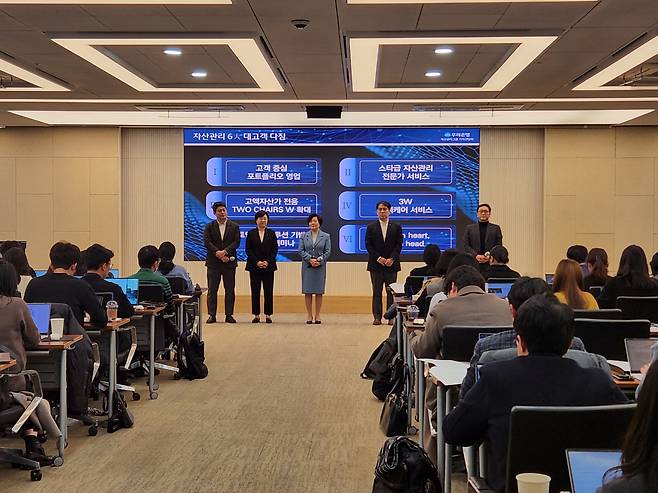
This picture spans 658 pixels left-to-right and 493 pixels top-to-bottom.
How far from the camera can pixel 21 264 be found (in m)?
7.88

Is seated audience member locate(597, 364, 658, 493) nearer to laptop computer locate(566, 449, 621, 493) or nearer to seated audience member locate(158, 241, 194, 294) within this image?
laptop computer locate(566, 449, 621, 493)

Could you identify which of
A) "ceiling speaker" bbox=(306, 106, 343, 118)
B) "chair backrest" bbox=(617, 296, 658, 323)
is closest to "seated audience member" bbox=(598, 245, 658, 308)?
"chair backrest" bbox=(617, 296, 658, 323)

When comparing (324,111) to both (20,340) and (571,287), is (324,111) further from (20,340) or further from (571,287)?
(20,340)

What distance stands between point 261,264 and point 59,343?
7.72m

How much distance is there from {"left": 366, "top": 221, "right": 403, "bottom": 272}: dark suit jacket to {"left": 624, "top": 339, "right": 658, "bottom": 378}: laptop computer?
28.0ft

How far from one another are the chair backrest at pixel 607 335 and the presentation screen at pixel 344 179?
30.5 feet

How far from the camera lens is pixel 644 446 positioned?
1590mm

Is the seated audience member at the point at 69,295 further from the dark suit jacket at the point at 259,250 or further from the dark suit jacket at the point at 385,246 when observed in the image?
the dark suit jacket at the point at 385,246

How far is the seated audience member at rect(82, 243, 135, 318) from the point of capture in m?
6.94

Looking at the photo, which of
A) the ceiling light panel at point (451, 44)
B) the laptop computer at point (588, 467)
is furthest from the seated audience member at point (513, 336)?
the ceiling light panel at point (451, 44)

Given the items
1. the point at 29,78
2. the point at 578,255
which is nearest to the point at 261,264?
the point at 29,78

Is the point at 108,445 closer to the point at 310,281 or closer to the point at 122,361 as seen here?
the point at 122,361

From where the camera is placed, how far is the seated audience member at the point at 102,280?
6941mm

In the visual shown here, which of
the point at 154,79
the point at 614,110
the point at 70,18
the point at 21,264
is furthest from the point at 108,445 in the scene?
the point at 614,110
